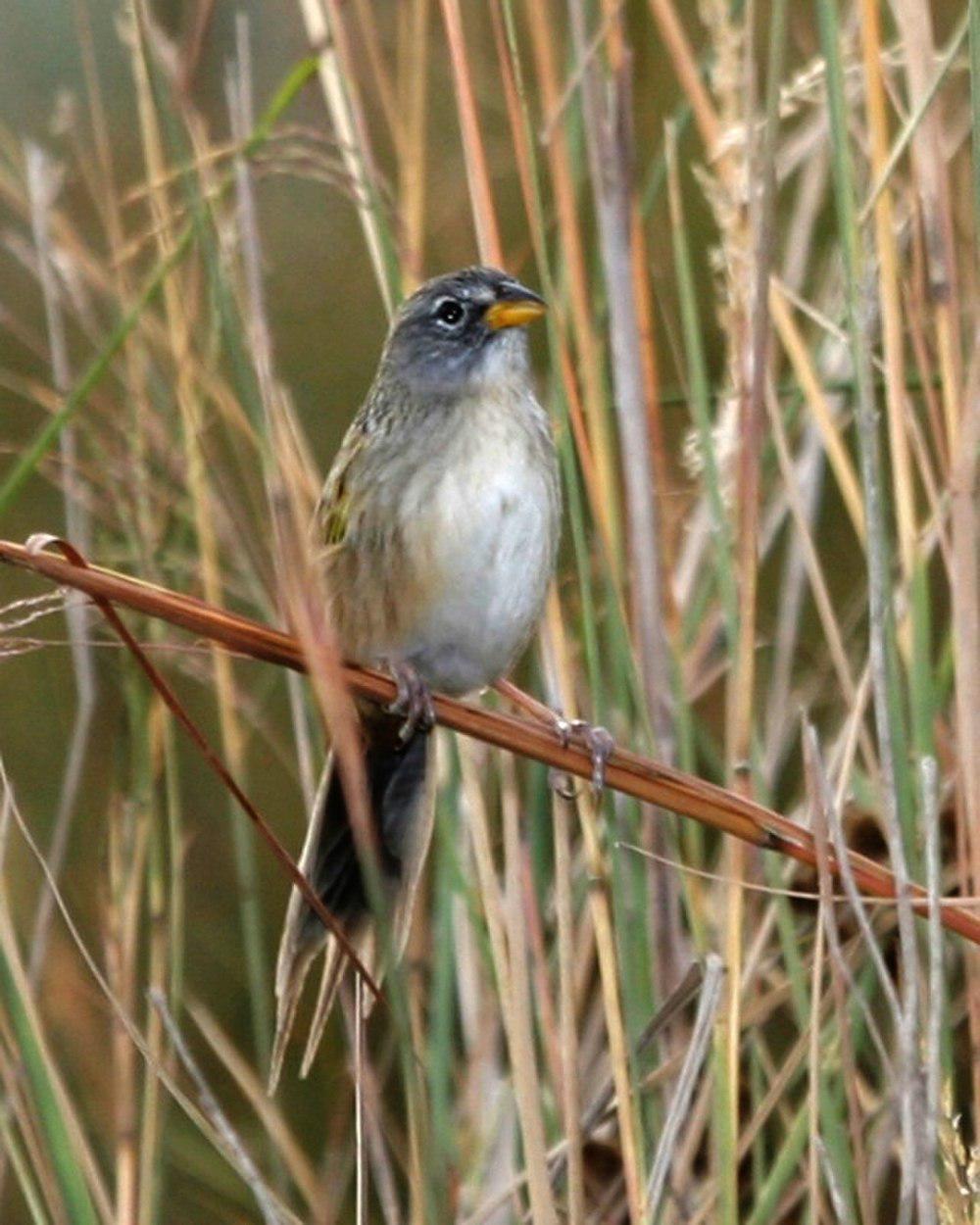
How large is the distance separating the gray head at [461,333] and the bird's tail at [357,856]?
1.50ft

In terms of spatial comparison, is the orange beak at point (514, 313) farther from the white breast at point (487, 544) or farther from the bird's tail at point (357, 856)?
the bird's tail at point (357, 856)

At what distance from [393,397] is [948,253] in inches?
31.3

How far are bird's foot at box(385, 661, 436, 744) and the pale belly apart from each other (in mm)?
220

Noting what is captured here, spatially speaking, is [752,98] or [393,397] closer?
[752,98]

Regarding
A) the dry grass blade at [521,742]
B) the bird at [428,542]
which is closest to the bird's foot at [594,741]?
the dry grass blade at [521,742]

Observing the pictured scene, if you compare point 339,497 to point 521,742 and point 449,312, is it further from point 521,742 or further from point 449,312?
point 521,742

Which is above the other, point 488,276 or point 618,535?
point 488,276

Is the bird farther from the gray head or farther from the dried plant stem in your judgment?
the dried plant stem

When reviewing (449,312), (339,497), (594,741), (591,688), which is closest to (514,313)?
(449,312)

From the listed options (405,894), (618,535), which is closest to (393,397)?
(618,535)

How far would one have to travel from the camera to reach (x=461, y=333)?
3.06 metres

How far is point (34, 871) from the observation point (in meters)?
3.81

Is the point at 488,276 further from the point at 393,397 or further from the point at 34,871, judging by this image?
the point at 34,871

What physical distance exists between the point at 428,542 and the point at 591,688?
1.52 ft
